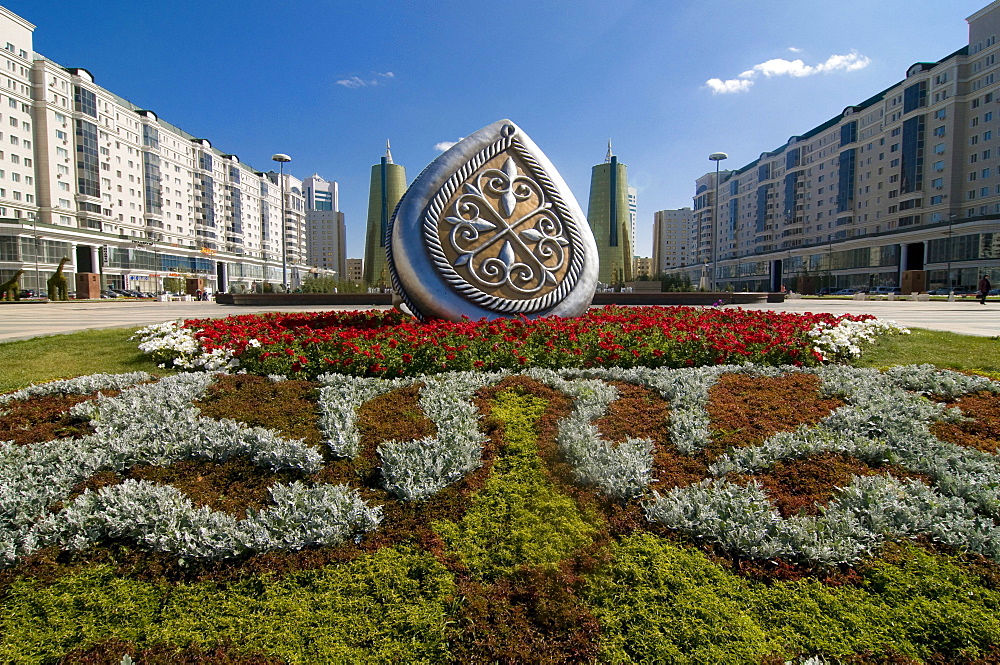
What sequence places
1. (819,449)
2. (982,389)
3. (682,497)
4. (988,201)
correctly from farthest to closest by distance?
1. (988,201)
2. (982,389)
3. (819,449)
4. (682,497)

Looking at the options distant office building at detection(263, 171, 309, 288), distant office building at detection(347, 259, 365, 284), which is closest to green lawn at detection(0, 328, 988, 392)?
distant office building at detection(263, 171, 309, 288)

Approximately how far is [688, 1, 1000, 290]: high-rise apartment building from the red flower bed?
94.7ft

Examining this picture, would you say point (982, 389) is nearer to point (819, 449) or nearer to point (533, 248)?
point (819, 449)

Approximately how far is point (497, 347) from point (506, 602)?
3.88 meters

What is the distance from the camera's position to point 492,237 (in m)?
7.70

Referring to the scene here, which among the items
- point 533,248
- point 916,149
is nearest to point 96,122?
point 533,248

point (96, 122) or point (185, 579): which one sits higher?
point (96, 122)

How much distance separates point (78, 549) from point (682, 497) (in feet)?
9.69

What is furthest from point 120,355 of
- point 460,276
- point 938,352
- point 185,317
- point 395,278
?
point 938,352

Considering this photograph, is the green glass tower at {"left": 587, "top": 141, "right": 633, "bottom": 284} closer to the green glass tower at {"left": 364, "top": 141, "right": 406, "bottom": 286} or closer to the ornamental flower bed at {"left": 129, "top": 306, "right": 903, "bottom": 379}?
the green glass tower at {"left": 364, "top": 141, "right": 406, "bottom": 286}

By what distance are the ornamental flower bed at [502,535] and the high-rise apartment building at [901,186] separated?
32512 millimetres

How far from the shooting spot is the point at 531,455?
3385 millimetres

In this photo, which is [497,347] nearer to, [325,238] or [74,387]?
[74,387]

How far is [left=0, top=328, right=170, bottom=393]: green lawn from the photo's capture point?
247 inches
